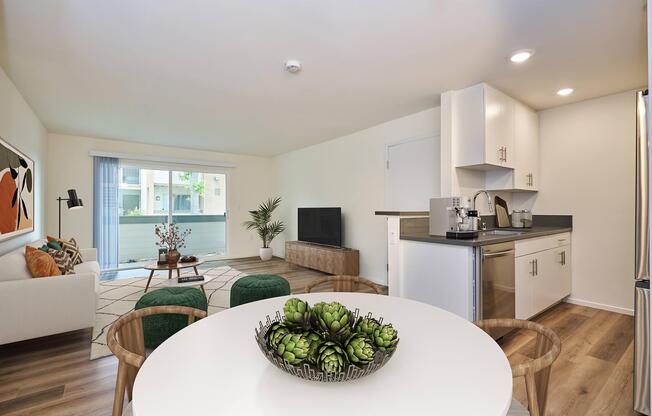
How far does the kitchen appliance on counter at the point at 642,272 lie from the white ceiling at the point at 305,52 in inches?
33.6

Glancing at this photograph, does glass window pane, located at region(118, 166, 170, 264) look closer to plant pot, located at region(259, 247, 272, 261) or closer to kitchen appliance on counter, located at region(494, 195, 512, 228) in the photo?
plant pot, located at region(259, 247, 272, 261)

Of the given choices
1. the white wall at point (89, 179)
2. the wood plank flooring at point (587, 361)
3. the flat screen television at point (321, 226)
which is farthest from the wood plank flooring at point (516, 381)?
the white wall at point (89, 179)

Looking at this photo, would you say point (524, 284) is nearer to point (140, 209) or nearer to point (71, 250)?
point (71, 250)

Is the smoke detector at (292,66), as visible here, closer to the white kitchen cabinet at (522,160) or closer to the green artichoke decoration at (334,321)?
the green artichoke decoration at (334,321)

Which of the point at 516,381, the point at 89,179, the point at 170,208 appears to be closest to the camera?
the point at 516,381

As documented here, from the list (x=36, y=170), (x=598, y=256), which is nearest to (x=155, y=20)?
(x=36, y=170)

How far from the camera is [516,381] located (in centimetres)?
200

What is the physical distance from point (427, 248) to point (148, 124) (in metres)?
4.09

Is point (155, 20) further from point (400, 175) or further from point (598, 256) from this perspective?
point (598, 256)

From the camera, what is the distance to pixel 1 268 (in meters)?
2.30

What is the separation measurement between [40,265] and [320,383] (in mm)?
2837

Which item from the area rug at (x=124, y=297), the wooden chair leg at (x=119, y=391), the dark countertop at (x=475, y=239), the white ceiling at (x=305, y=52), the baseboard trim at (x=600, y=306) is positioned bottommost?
the area rug at (x=124, y=297)

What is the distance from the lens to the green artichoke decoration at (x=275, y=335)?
0.76 m

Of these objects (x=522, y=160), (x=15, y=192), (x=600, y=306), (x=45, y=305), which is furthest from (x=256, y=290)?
(x=600, y=306)
